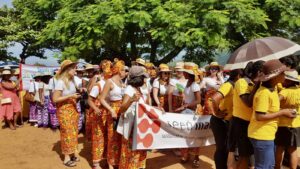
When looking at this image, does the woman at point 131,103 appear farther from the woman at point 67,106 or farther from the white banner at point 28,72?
the white banner at point 28,72

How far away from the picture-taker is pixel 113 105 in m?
5.97

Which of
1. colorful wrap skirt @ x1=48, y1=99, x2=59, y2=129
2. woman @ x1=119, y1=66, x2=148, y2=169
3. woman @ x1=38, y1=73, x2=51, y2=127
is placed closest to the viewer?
woman @ x1=119, y1=66, x2=148, y2=169

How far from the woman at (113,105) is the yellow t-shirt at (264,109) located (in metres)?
2.31

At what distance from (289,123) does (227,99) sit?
2.97 feet

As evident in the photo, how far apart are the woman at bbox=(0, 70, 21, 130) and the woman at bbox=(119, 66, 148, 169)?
226 inches

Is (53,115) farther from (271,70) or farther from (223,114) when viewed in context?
(271,70)

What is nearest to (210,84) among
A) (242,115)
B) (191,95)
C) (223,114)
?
(191,95)

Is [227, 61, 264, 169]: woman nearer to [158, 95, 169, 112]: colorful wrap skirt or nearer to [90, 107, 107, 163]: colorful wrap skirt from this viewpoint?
[90, 107, 107, 163]: colorful wrap skirt

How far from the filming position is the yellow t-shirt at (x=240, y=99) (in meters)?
4.64

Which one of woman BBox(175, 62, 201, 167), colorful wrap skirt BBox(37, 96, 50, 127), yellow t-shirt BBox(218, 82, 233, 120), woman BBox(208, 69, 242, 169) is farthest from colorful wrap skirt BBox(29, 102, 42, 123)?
yellow t-shirt BBox(218, 82, 233, 120)

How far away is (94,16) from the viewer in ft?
42.3

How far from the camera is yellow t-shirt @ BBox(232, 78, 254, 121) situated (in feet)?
15.2

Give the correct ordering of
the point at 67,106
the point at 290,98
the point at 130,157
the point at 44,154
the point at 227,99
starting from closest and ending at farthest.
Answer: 1. the point at 290,98
2. the point at 227,99
3. the point at 130,157
4. the point at 67,106
5. the point at 44,154

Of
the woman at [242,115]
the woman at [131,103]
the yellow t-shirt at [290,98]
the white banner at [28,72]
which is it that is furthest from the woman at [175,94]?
the white banner at [28,72]
